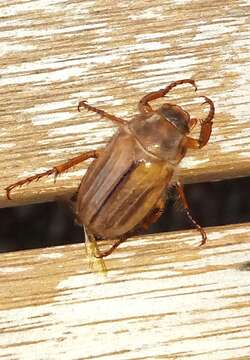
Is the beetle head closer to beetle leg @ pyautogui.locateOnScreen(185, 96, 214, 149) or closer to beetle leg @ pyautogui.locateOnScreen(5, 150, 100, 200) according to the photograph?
beetle leg @ pyautogui.locateOnScreen(185, 96, 214, 149)

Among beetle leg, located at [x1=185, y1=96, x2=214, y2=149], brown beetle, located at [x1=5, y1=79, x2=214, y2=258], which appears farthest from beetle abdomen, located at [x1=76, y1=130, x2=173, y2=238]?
beetle leg, located at [x1=185, y1=96, x2=214, y2=149]

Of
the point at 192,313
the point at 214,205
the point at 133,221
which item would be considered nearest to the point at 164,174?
the point at 133,221

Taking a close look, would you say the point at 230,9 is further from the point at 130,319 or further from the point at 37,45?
the point at 130,319

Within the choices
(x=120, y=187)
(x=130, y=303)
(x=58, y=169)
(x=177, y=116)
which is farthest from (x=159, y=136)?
(x=130, y=303)

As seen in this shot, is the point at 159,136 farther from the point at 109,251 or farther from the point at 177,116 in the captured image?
the point at 109,251

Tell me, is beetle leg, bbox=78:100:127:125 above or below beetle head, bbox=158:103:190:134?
above

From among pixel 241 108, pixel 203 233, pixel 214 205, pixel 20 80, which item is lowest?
pixel 214 205

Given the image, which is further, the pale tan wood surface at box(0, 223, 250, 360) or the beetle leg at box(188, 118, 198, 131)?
the beetle leg at box(188, 118, 198, 131)
